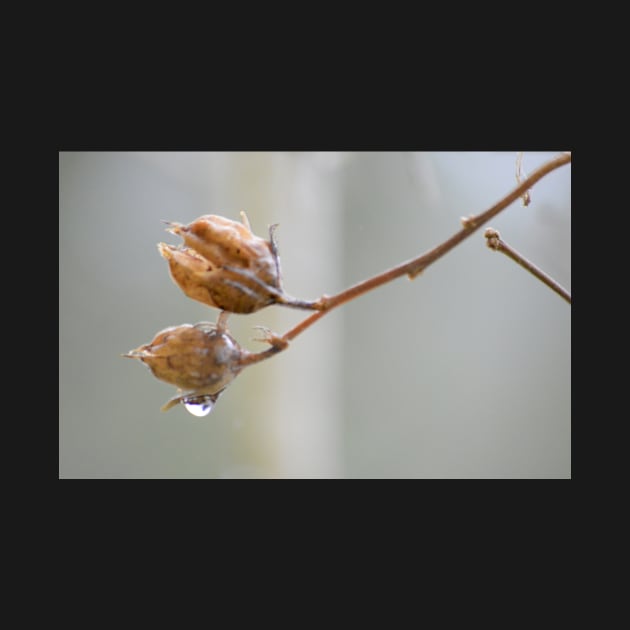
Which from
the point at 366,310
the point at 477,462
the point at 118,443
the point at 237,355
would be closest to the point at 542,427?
the point at 477,462

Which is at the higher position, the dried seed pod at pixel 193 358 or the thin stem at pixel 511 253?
the thin stem at pixel 511 253

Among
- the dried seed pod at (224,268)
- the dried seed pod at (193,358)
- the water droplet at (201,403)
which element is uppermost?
the dried seed pod at (224,268)

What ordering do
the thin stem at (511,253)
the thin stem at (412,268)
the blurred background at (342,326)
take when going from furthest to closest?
the blurred background at (342,326)
the thin stem at (511,253)
the thin stem at (412,268)

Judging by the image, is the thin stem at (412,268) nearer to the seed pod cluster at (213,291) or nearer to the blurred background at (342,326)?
the seed pod cluster at (213,291)

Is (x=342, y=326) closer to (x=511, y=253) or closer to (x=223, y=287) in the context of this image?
(x=511, y=253)

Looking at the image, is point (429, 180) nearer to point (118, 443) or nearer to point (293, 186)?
point (293, 186)

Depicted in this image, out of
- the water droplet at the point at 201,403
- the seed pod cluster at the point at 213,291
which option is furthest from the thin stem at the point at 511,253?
the water droplet at the point at 201,403
